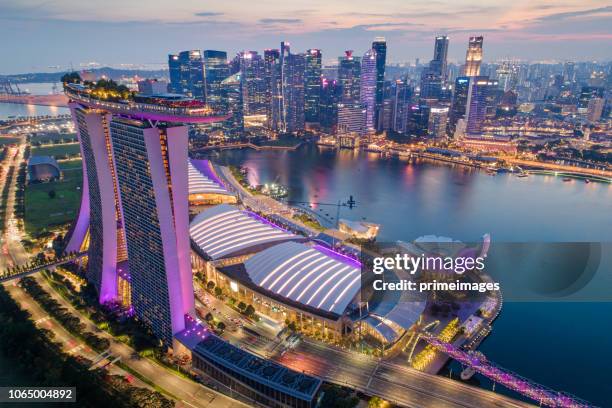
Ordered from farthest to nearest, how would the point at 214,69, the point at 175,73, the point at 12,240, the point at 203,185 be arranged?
1. the point at 175,73
2. the point at 214,69
3. the point at 203,185
4. the point at 12,240

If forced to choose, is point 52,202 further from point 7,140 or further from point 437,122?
point 437,122

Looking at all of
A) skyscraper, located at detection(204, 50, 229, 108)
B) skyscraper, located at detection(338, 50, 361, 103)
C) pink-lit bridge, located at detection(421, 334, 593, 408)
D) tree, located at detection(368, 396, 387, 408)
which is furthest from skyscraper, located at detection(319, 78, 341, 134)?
tree, located at detection(368, 396, 387, 408)

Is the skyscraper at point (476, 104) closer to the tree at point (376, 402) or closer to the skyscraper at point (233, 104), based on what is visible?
the skyscraper at point (233, 104)

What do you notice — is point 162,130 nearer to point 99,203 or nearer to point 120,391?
point 99,203

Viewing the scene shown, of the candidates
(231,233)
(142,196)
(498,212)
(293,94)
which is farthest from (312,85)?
(142,196)

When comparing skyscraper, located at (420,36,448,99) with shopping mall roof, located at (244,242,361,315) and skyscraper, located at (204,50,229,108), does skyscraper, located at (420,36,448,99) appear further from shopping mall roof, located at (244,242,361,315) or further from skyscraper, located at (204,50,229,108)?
shopping mall roof, located at (244,242,361,315)

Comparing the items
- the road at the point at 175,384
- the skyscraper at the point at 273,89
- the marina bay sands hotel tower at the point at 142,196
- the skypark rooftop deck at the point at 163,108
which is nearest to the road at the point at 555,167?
the skyscraper at the point at 273,89

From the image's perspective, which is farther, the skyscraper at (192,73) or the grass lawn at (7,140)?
the skyscraper at (192,73)
